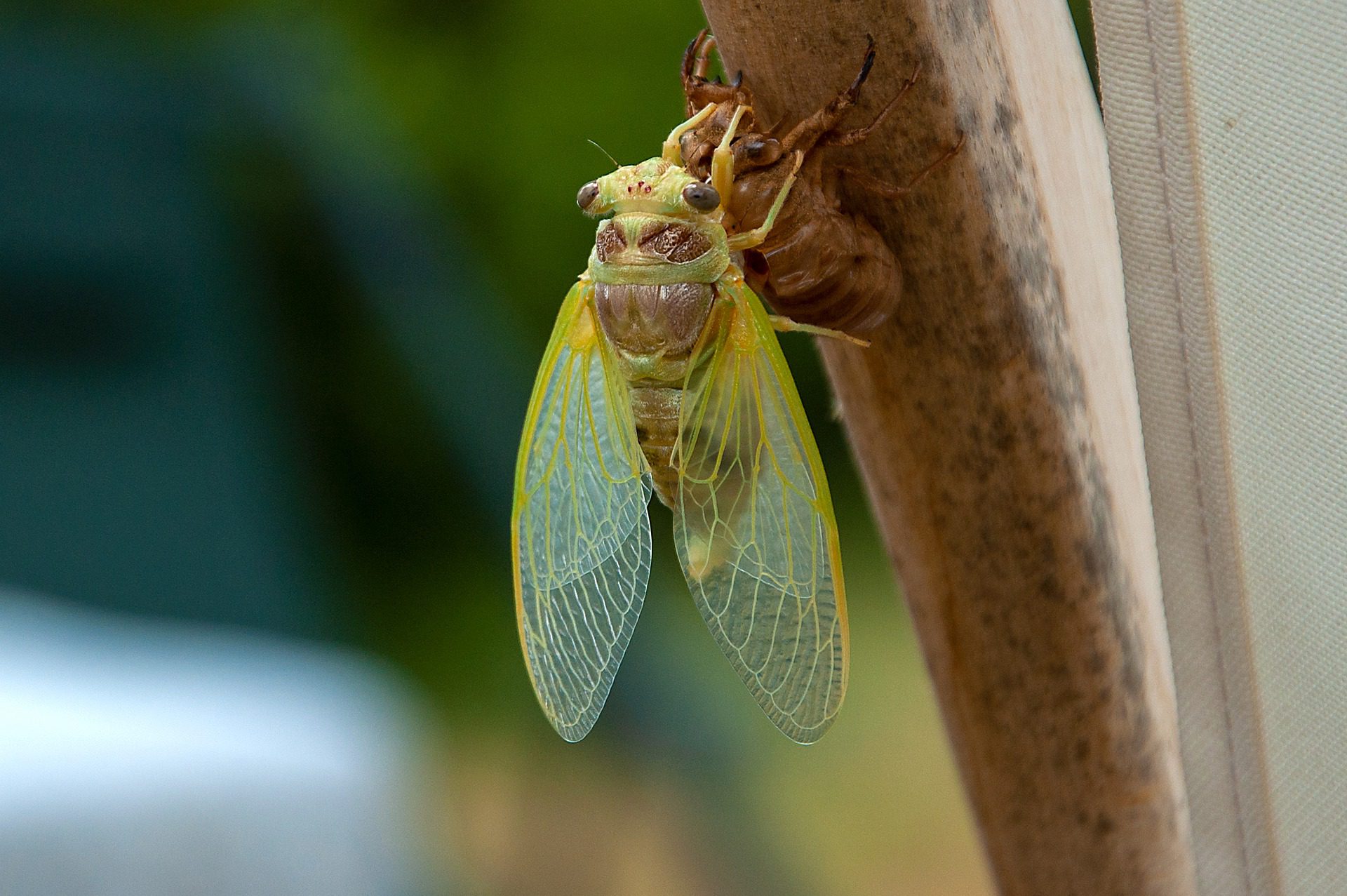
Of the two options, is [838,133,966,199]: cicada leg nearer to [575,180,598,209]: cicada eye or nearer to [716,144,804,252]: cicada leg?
[716,144,804,252]: cicada leg

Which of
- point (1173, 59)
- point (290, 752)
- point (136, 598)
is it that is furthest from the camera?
point (136, 598)

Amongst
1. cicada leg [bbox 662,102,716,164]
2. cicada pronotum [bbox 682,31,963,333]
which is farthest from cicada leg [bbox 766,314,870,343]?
cicada leg [bbox 662,102,716,164]

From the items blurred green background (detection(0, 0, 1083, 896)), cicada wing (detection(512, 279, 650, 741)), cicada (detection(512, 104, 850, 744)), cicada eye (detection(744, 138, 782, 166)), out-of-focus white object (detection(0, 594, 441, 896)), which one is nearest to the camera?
cicada eye (detection(744, 138, 782, 166))

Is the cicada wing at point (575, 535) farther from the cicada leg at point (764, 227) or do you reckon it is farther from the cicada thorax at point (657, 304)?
the cicada leg at point (764, 227)

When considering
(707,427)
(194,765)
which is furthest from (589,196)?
(194,765)

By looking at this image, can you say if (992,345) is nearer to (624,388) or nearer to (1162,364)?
(1162,364)

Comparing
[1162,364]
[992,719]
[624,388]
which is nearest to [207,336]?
[624,388]

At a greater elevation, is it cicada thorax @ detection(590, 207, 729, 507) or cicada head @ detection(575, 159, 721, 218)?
cicada head @ detection(575, 159, 721, 218)
